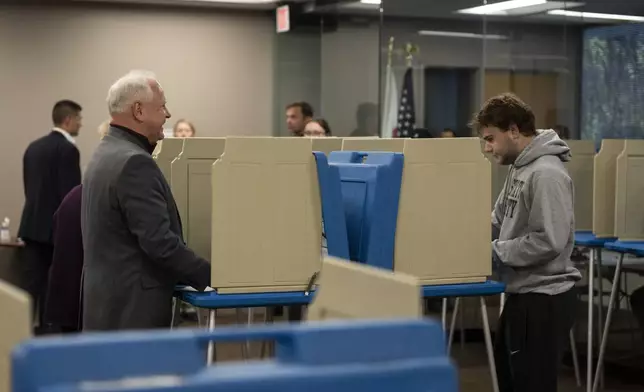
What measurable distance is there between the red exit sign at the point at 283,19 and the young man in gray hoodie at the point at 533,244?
5388mm

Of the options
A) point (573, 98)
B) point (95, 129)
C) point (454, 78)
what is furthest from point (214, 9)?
point (573, 98)

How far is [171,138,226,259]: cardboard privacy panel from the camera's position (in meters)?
3.33

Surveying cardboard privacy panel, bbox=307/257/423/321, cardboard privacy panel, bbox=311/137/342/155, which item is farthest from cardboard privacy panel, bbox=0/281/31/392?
cardboard privacy panel, bbox=311/137/342/155

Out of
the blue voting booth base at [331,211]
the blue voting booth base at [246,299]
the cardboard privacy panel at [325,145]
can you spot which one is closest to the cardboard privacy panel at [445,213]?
the blue voting booth base at [246,299]

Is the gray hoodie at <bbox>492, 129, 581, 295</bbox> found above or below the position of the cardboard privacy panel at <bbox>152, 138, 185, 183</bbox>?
below

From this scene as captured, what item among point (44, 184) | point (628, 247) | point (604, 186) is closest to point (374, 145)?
point (628, 247)

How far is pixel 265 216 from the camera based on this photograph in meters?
3.06

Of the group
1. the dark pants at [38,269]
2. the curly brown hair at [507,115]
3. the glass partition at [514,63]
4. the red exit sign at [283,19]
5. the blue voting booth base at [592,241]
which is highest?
the red exit sign at [283,19]

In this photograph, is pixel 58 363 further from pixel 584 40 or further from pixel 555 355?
pixel 584 40

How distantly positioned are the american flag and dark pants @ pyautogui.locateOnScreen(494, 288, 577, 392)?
4136 mm

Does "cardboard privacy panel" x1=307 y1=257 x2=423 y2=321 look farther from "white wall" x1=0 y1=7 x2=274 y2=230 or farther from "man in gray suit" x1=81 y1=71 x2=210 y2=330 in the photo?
"white wall" x1=0 y1=7 x2=274 y2=230

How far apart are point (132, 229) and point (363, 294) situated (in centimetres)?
150

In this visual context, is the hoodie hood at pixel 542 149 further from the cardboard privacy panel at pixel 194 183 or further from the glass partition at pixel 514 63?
the glass partition at pixel 514 63

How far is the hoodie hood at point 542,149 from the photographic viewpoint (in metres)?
3.14
